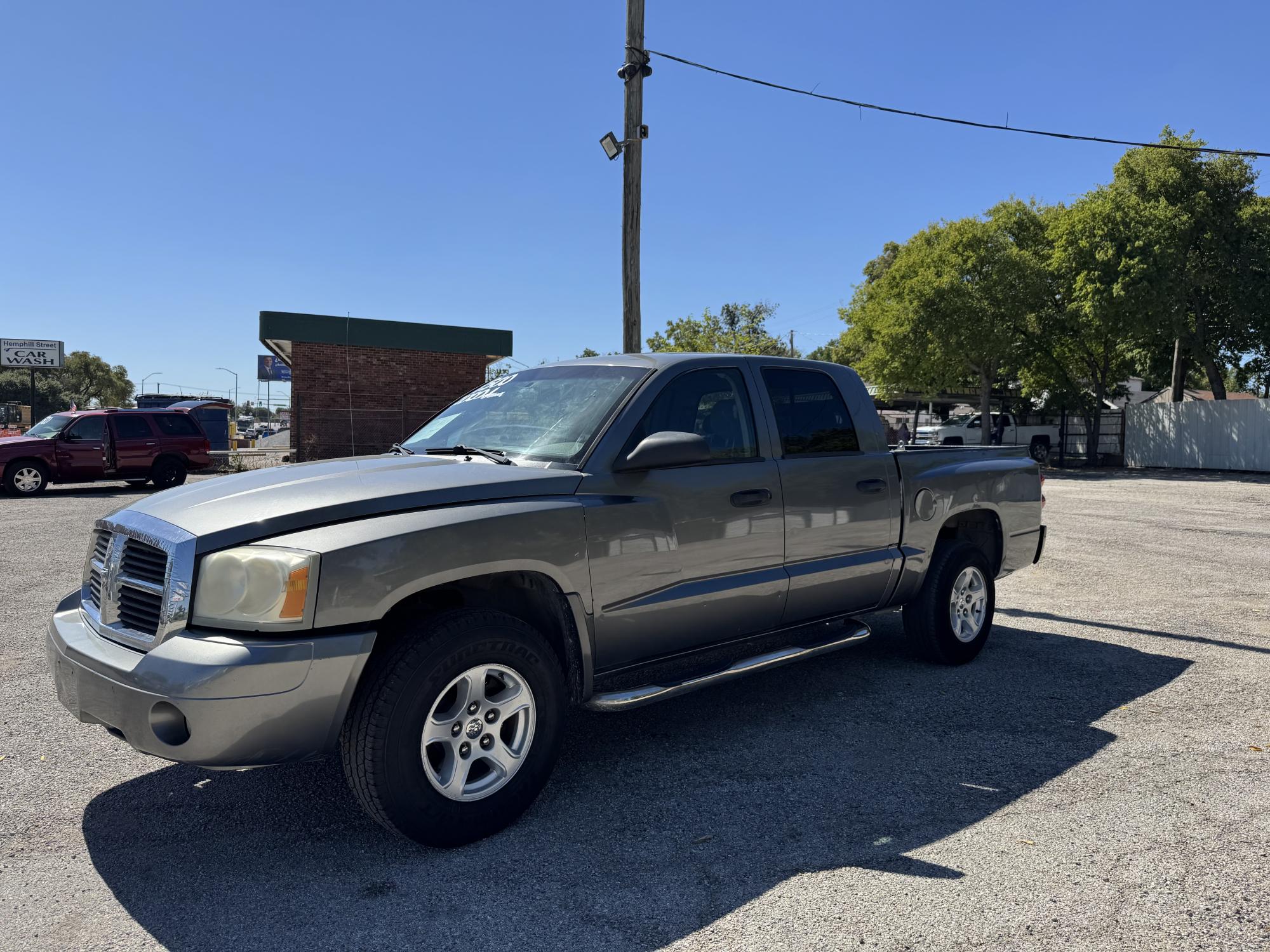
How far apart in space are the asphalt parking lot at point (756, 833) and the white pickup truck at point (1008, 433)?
96.6 ft

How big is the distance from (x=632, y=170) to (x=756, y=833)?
853 centimetres

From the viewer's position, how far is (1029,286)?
28.8 meters

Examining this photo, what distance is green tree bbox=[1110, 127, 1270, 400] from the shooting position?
2645cm

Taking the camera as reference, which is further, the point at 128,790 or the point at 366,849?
the point at 128,790

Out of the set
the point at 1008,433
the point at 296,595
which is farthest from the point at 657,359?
the point at 1008,433

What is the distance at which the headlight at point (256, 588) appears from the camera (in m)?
2.93

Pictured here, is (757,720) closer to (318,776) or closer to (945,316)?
(318,776)

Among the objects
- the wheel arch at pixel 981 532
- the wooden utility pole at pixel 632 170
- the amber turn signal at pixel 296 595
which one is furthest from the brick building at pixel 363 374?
the amber turn signal at pixel 296 595

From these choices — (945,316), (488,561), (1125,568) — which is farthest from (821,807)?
(945,316)

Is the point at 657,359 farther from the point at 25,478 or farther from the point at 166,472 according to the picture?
the point at 166,472

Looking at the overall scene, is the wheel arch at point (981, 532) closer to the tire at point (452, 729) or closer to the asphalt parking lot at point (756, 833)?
the asphalt parking lot at point (756, 833)

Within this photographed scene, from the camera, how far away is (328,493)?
330 centimetres

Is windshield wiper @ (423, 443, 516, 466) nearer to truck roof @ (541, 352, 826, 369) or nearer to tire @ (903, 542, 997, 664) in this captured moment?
truck roof @ (541, 352, 826, 369)

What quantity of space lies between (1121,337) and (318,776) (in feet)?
98.4
